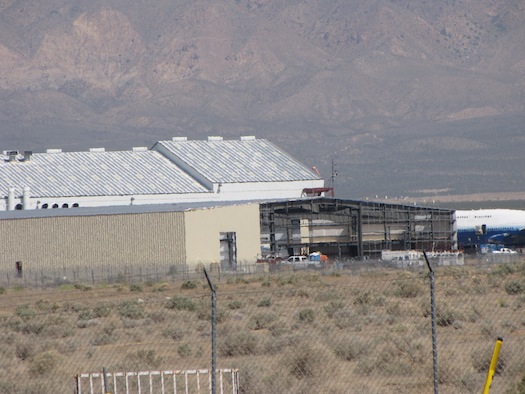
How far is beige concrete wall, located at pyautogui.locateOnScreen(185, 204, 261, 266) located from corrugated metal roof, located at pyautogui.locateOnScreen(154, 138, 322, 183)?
64.8ft

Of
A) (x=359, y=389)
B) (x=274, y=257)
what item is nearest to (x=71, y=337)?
(x=359, y=389)

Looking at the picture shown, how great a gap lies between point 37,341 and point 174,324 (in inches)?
190

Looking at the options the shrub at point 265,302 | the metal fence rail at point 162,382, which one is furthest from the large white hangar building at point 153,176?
the metal fence rail at point 162,382

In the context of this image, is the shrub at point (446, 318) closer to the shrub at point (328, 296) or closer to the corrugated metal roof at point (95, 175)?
the shrub at point (328, 296)

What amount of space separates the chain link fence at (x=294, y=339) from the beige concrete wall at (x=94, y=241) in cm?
2021

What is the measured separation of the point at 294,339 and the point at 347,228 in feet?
172

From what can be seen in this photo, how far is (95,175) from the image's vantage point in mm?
94000

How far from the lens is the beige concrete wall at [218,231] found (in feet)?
228

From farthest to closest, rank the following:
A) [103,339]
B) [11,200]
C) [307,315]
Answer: [11,200]
[307,315]
[103,339]

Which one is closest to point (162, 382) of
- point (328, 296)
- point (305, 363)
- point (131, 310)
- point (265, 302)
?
point (305, 363)

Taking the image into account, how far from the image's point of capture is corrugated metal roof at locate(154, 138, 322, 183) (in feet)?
317

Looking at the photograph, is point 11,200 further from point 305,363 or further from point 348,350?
point 305,363

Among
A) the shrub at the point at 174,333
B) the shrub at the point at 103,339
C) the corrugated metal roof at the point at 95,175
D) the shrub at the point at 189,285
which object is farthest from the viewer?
the corrugated metal roof at the point at 95,175

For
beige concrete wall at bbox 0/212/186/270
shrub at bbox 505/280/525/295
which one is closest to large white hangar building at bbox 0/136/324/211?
beige concrete wall at bbox 0/212/186/270
